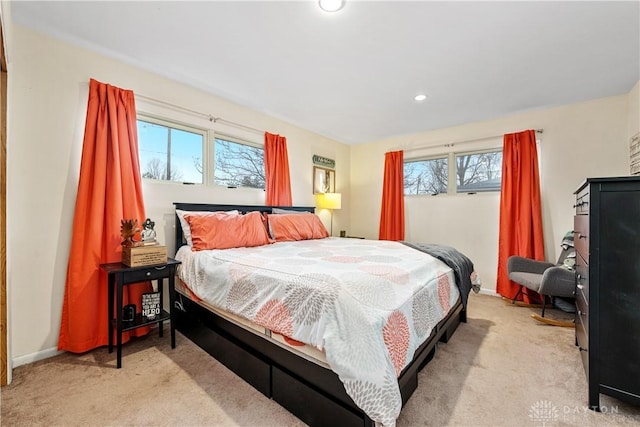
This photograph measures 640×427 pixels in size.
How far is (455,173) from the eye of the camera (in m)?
4.17

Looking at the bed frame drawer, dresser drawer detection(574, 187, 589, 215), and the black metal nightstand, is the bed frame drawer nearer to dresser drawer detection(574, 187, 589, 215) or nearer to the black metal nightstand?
the black metal nightstand

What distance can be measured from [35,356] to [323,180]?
383cm

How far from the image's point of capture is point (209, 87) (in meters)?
2.96

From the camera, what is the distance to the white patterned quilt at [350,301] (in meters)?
1.14

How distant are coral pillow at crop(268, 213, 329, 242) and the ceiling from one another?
143cm

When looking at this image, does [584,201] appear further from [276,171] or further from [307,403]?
[276,171]

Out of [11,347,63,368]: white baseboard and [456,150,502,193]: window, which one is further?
[456,150,502,193]: window

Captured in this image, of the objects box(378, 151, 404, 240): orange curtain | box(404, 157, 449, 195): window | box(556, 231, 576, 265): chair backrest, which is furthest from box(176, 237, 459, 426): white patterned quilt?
box(404, 157, 449, 195): window

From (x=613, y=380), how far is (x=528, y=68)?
2.51m

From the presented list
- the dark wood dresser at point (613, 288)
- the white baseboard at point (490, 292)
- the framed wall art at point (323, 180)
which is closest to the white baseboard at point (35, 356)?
the framed wall art at point (323, 180)

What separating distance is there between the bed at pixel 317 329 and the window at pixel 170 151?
980 millimetres

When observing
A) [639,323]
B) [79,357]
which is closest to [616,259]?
[639,323]

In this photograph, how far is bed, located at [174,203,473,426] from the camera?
1154 millimetres

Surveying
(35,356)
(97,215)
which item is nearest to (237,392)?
(35,356)
